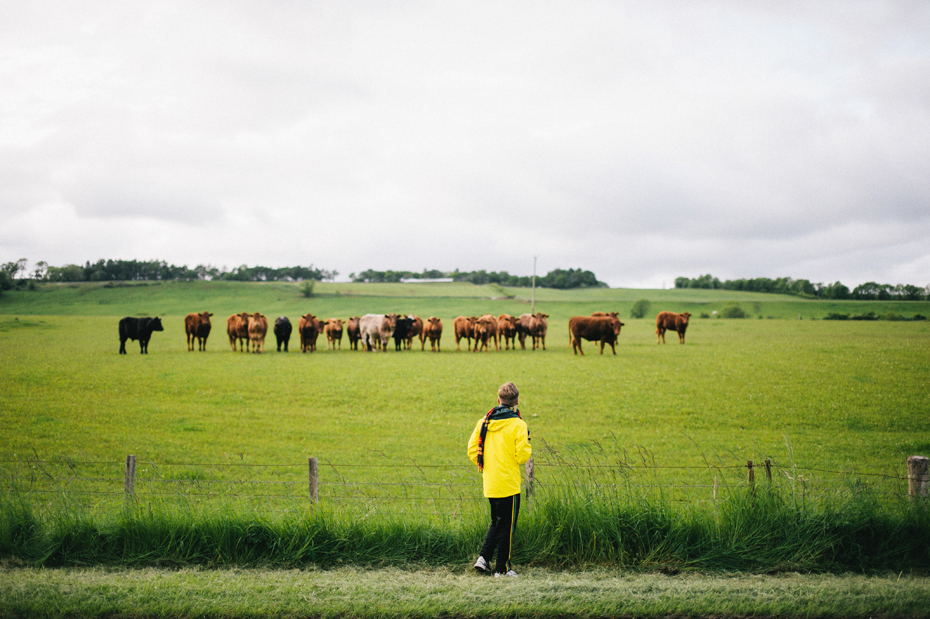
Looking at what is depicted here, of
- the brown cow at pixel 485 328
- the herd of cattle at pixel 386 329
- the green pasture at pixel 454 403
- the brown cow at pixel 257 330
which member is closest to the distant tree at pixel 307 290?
the herd of cattle at pixel 386 329

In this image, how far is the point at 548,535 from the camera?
6355 millimetres

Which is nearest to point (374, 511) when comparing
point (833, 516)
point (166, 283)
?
point (833, 516)

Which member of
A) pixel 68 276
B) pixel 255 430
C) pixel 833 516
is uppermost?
pixel 68 276

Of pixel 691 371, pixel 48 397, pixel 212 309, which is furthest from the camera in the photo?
pixel 212 309

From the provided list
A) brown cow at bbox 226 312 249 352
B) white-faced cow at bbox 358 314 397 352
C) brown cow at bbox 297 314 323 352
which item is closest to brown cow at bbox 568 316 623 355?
white-faced cow at bbox 358 314 397 352

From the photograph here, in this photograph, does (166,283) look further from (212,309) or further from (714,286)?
(714,286)

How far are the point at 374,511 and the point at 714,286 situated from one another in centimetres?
13575

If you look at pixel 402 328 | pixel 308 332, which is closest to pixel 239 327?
pixel 308 332

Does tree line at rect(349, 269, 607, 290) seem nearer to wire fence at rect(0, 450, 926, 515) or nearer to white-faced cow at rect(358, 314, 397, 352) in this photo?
white-faced cow at rect(358, 314, 397, 352)

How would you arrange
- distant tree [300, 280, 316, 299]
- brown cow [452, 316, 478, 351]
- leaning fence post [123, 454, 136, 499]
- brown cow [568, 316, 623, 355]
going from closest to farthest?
leaning fence post [123, 454, 136, 499] → brown cow [568, 316, 623, 355] → brown cow [452, 316, 478, 351] → distant tree [300, 280, 316, 299]

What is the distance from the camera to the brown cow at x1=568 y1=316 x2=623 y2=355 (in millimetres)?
29153

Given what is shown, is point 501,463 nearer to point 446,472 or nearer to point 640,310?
point 446,472

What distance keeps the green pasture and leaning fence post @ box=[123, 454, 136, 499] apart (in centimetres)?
363

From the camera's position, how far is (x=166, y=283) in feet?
279
